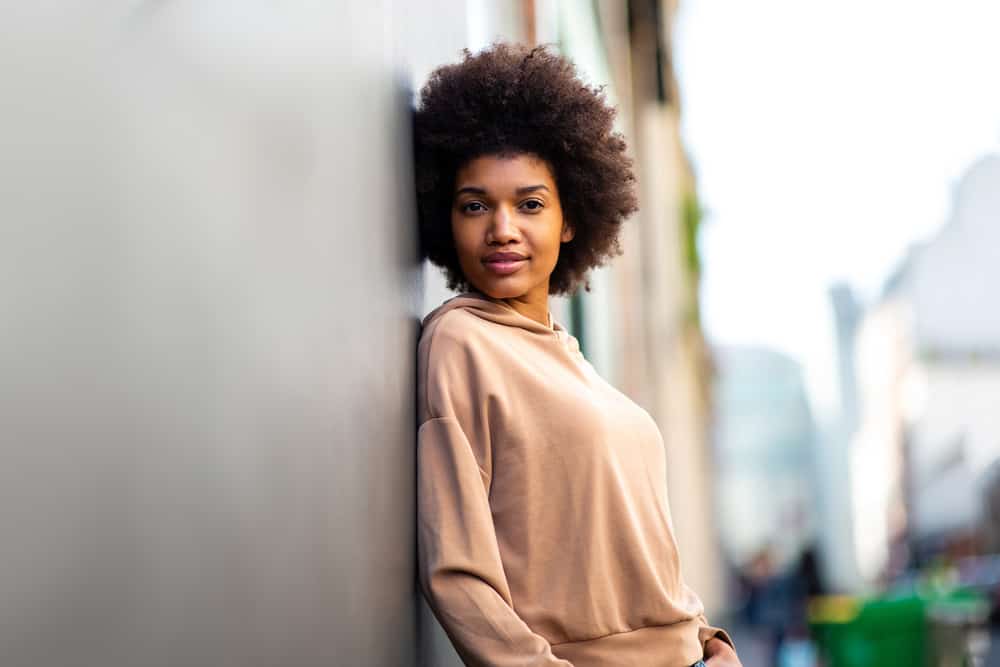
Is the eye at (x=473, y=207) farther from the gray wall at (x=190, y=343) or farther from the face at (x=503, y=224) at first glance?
the gray wall at (x=190, y=343)

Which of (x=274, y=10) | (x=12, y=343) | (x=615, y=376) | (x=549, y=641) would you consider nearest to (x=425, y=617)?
(x=549, y=641)

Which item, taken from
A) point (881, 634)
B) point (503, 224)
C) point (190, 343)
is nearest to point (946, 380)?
point (881, 634)

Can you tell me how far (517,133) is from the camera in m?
2.10

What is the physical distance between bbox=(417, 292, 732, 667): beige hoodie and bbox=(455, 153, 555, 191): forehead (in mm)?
231

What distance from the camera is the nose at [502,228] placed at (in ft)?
6.59

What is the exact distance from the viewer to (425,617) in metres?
2.13

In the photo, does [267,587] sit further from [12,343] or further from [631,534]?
[631,534]

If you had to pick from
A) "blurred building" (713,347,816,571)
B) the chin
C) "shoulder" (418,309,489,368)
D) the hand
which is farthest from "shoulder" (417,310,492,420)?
"blurred building" (713,347,816,571)

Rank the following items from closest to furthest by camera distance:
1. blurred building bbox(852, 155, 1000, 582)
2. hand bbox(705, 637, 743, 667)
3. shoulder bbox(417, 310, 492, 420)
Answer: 1. shoulder bbox(417, 310, 492, 420)
2. hand bbox(705, 637, 743, 667)
3. blurred building bbox(852, 155, 1000, 582)

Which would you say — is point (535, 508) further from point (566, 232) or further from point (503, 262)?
point (566, 232)

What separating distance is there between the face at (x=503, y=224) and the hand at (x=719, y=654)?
68 centimetres

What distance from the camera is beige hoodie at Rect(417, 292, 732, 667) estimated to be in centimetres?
171

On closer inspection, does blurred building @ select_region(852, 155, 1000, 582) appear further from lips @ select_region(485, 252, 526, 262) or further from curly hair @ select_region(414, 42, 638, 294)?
lips @ select_region(485, 252, 526, 262)

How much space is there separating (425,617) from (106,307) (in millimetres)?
1335
